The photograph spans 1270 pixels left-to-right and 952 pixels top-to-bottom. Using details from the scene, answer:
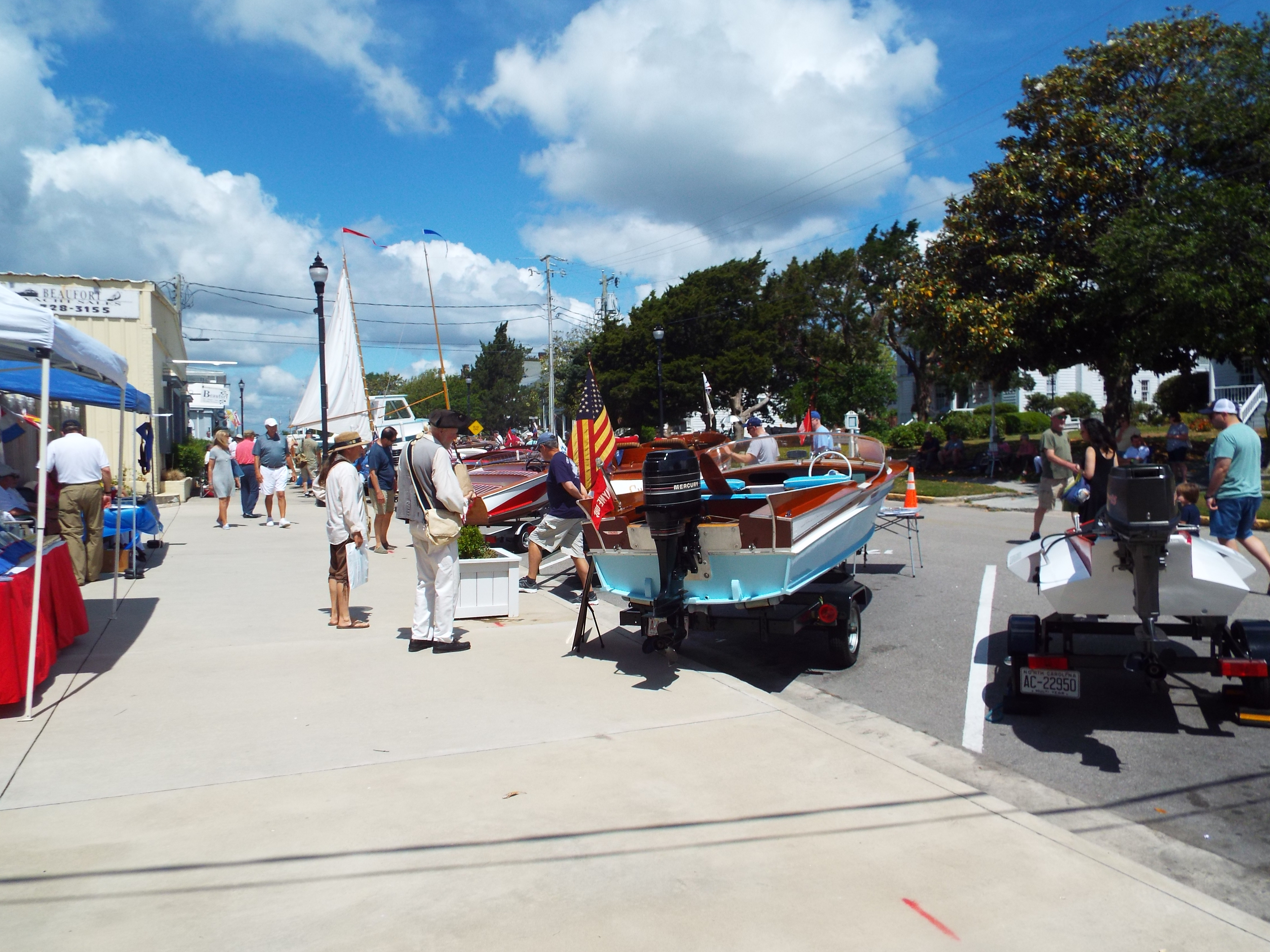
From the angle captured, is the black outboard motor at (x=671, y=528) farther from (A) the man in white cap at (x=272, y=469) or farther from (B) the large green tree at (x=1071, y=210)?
(B) the large green tree at (x=1071, y=210)

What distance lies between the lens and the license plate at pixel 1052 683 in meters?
5.38

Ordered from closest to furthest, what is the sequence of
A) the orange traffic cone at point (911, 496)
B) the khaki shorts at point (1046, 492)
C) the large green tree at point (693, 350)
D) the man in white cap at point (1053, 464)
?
the man in white cap at point (1053, 464), the khaki shorts at point (1046, 492), the orange traffic cone at point (911, 496), the large green tree at point (693, 350)

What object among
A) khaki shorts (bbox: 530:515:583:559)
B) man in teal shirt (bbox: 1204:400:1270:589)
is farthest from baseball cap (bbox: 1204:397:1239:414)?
khaki shorts (bbox: 530:515:583:559)

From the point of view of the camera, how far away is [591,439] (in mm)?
9719

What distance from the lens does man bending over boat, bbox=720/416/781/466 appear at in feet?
30.3

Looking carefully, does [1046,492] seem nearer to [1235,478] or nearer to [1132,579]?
[1235,478]

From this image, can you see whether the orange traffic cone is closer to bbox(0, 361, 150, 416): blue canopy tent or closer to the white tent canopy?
bbox(0, 361, 150, 416): blue canopy tent

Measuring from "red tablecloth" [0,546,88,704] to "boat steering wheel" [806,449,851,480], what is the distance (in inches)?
238

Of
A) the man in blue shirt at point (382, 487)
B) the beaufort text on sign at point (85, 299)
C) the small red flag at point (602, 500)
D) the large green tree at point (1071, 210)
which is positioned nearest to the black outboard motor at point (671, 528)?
the small red flag at point (602, 500)

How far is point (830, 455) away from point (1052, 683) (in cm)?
382

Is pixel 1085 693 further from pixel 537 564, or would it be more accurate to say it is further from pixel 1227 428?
pixel 537 564

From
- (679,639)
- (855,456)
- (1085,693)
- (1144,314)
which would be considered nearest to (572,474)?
(855,456)

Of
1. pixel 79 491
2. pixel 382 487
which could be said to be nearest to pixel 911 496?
pixel 382 487

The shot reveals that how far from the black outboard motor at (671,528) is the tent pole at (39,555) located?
3664 millimetres
